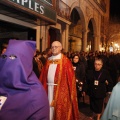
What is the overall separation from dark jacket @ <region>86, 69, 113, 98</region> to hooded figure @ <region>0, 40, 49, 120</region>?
4241 mm

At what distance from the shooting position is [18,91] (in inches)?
88.7

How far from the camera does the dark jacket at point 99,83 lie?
21.1ft

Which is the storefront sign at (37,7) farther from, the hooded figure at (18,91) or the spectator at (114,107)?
the hooded figure at (18,91)

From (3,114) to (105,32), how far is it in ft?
113

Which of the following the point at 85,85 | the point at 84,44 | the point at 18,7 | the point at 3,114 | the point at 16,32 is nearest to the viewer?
the point at 3,114

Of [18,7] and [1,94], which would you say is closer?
[1,94]

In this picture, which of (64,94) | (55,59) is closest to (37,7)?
(55,59)

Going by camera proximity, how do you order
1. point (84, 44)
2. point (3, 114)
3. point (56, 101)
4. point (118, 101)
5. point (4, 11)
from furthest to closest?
1. point (84, 44)
2. point (4, 11)
3. point (56, 101)
4. point (118, 101)
5. point (3, 114)

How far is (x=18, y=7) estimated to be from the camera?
862 cm

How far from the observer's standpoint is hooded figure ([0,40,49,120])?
7.28ft

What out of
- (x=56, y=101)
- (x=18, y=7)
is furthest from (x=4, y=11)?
(x=56, y=101)

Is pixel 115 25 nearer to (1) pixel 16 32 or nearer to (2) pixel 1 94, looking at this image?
(1) pixel 16 32

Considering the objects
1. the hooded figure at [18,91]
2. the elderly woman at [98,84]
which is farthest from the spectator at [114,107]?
the elderly woman at [98,84]

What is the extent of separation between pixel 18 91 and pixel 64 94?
3211 mm
